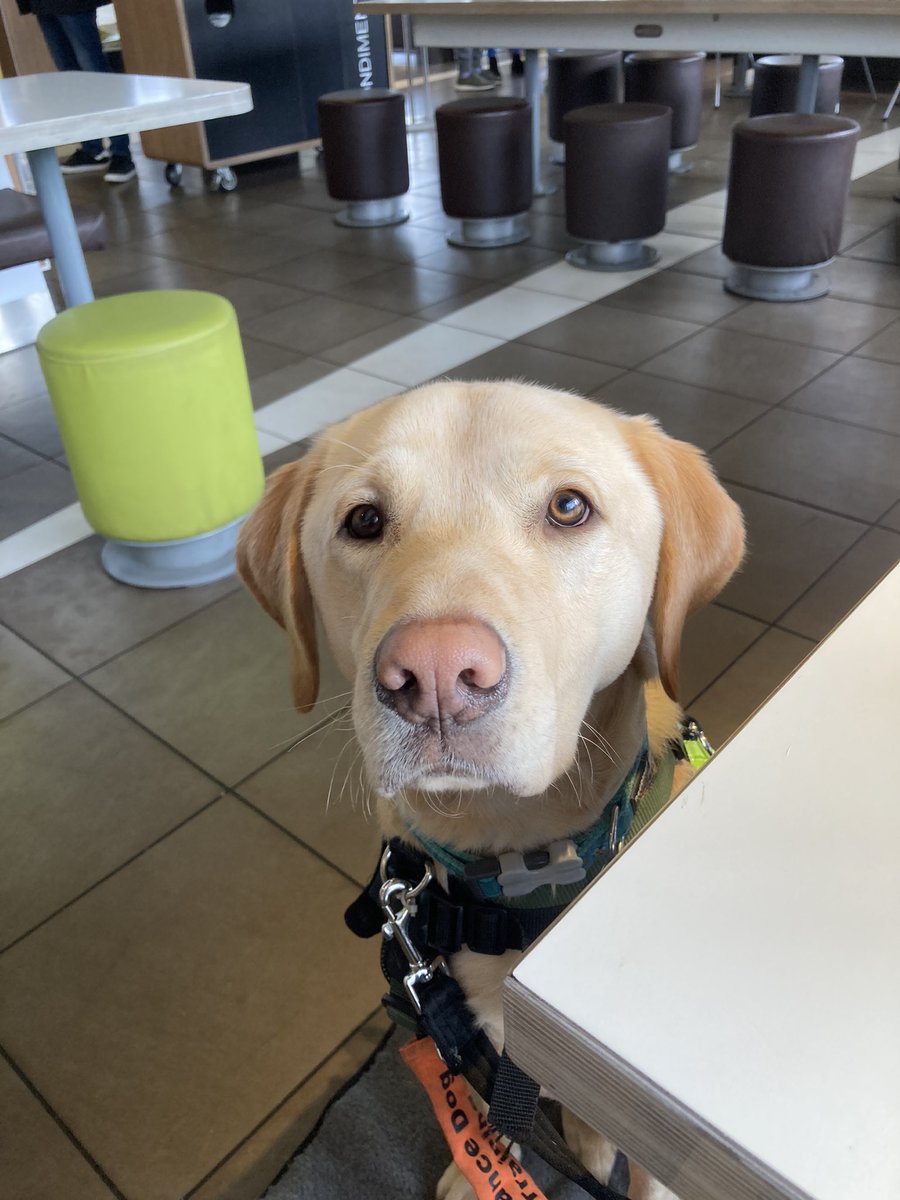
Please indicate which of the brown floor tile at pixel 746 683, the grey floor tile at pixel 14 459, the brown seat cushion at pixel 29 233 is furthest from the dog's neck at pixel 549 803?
the brown seat cushion at pixel 29 233

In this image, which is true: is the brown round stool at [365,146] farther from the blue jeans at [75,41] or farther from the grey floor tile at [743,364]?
the grey floor tile at [743,364]

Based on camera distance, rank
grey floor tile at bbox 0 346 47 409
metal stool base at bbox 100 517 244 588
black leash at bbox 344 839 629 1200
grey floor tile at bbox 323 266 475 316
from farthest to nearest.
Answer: grey floor tile at bbox 323 266 475 316, grey floor tile at bbox 0 346 47 409, metal stool base at bbox 100 517 244 588, black leash at bbox 344 839 629 1200

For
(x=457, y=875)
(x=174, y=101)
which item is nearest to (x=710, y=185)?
(x=174, y=101)

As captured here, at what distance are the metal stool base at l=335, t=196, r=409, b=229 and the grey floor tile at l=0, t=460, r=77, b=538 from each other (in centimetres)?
327

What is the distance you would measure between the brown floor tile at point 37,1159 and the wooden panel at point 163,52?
19.8ft

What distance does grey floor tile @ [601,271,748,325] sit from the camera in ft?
14.2

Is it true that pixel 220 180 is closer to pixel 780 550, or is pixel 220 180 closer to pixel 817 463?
pixel 817 463

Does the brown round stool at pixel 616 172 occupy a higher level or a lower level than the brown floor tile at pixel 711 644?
higher

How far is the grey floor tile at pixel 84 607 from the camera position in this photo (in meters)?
2.53

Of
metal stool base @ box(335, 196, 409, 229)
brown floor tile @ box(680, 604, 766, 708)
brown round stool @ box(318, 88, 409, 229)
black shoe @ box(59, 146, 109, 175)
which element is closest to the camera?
brown floor tile @ box(680, 604, 766, 708)

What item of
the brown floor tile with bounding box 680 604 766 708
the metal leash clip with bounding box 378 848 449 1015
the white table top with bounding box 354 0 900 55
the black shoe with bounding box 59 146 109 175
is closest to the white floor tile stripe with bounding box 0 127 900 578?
the white table top with bounding box 354 0 900 55

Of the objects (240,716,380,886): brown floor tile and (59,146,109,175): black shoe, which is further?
(59,146,109,175): black shoe

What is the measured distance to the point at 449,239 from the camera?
18.1 feet

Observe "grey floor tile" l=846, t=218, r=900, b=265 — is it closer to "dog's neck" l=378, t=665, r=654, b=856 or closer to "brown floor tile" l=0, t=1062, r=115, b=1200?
"dog's neck" l=378, t=665, r=654, b=856
